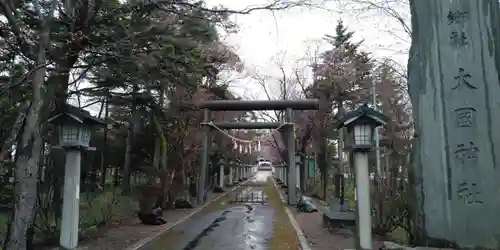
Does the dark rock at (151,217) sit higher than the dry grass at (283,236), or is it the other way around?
the dark rock at (151,217)

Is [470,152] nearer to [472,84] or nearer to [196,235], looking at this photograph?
[472,84]

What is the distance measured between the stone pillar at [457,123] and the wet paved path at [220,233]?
4.79m

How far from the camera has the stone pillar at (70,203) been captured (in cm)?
752

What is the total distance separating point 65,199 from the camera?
7.60 meters

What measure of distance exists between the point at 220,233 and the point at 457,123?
8.17m

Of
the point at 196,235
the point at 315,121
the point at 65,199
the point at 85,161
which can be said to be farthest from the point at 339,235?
the point at 315,121

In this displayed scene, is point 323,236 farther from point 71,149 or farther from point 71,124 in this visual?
point 71,124

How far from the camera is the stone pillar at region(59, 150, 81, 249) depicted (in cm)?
752

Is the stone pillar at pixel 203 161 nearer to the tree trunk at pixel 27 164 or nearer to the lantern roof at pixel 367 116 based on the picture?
the lantern roof at pixel 367 116

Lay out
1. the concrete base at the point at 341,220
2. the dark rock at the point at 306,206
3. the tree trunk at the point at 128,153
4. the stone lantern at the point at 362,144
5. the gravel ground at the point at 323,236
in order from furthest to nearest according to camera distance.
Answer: the dark rock at the point at 306,206, the tree trunk at the point at 128,153, the concrete base at the point at 341,220, the gravel ground at the point at 323,236, the stone lantern at the point at 362,144

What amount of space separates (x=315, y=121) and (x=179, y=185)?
10.8 meters

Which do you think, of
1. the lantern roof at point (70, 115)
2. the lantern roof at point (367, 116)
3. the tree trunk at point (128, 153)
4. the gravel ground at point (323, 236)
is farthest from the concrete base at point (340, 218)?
the lantern roof at point (70, 115)

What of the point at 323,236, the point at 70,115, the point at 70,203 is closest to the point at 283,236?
the point at 323,236

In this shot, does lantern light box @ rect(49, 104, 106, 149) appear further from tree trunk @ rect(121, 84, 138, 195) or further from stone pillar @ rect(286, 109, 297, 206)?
stone pillar @ rect(286, 109, 297, 206)
